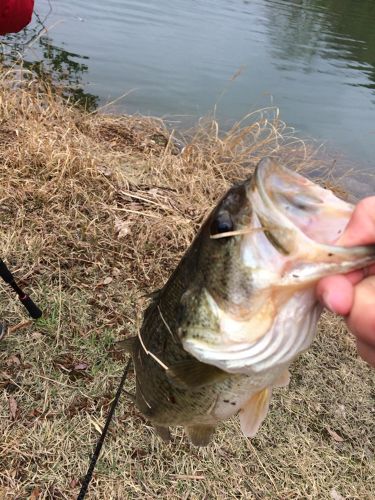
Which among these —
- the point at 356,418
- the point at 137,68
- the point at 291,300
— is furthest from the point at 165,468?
the point at 137,68

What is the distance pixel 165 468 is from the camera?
2729 mm

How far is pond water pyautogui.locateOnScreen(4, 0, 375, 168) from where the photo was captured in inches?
347

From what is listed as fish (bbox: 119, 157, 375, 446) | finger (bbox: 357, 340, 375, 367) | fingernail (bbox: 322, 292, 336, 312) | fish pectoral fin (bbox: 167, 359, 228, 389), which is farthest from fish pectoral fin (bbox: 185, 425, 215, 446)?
fingernail (bbox: 322, 292, 336, 312)

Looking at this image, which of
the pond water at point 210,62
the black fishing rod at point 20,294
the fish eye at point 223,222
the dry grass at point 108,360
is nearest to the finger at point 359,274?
the fish eye at point 223,222

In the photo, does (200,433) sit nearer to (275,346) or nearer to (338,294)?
(275,346)

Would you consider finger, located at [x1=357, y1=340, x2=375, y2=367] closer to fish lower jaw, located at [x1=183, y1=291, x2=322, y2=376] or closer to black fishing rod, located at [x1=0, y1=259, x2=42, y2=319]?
fish lower jaw, located at [x1=183, y1=291, x2=322, y2=376]

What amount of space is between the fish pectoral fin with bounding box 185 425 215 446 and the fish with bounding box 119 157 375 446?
18 cm

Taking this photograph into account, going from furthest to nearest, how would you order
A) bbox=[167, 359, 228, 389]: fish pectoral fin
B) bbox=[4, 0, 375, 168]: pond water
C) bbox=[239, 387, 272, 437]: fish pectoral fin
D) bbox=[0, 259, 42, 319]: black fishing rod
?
bbox=[4, 0, 375, 168]: pond water, bbox=[0, 259, 42, 319]: black fishing rod, bbox=[239, 387, 272, 437]: fish pectoral fin, bbox=[167, 359, 228, 389]: fish pectoral fin

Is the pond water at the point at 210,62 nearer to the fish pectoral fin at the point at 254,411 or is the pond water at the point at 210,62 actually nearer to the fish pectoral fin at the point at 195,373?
the fish pectoral fin at the point at 195,373

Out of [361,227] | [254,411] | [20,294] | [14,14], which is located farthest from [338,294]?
[14,14]

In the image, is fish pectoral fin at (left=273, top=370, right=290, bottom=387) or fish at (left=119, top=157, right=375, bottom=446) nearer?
fish at (left=119, top=157, right=375, bottom=446)

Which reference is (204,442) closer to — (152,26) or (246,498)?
(246,498)

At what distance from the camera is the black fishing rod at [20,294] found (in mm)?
2830

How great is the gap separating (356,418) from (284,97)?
832cm
